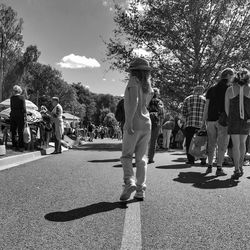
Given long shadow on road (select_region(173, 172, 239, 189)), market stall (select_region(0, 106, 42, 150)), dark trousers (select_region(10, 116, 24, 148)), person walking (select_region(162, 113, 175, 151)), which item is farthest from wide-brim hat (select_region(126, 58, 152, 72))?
person walking (select_region(162, 113, 175, 151))

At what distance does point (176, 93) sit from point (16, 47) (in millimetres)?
33495

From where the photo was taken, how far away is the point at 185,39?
2497 centimetres

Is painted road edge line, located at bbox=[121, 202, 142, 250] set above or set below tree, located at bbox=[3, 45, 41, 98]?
below

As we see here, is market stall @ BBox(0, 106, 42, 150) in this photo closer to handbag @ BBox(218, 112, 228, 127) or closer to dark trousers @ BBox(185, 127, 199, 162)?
dark trousers @ BBox(185, 127, 199, 162)

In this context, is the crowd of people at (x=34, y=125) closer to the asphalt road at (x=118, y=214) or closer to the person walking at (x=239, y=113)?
the asphalt road at (x=118, y=214)

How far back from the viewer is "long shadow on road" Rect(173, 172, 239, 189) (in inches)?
247

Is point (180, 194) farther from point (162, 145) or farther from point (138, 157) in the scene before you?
point (162, 145)

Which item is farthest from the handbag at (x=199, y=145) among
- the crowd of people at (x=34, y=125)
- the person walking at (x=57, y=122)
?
the person walking at (x=57, y=122)

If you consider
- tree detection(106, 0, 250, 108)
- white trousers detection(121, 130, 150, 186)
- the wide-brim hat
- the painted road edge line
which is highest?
tree detection(106, 0, 250, 108)

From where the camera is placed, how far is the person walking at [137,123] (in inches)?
197

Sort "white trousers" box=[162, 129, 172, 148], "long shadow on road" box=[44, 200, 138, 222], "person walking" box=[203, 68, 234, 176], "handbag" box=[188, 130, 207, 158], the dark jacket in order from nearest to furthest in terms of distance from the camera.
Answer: "long shadow on road" box=[44, 200, 138, 222] → "person walking" box=[203, 68, 234, 176] → "handbag" box=[188, 130, 207, 158] → the dark jacket → "white trousers" box=[162, 129, 172, 148]

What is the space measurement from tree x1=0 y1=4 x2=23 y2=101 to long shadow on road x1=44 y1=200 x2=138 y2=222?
49.7 metres

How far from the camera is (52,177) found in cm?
697

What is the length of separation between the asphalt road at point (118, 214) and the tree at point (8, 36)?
47.8 m
